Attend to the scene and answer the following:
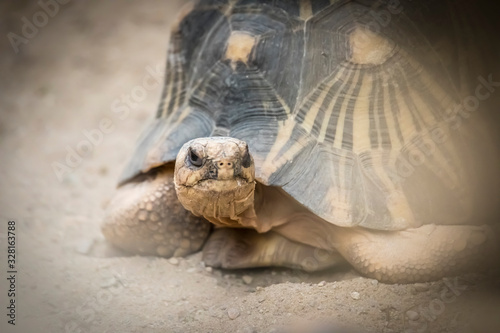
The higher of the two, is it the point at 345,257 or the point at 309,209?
the point at 309,209

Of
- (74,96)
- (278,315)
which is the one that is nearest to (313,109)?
(278,315)

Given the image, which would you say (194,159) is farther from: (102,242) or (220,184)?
(102,242)

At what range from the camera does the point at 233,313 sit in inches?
106

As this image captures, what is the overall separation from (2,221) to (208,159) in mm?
1924

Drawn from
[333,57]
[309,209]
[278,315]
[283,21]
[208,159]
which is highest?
[283,21]

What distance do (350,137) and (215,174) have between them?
2.76ft

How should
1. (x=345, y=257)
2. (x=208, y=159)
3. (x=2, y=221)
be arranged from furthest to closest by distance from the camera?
(x=2, y=221) < (x=345, y=257) < (x=208, y=159)

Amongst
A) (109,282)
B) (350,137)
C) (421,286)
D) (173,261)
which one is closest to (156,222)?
(173,261)

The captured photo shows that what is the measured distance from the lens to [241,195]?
2.67m

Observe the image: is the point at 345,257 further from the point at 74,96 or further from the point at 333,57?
the point at 74,96

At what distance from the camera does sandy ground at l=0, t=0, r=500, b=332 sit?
260 cm

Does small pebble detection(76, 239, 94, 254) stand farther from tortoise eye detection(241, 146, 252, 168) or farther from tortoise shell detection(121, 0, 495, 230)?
tortoise eye detection(241, 146, 252, 168)

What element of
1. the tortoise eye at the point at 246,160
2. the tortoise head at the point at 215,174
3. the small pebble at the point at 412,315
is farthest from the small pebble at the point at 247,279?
the small pebble at the point at 412,315

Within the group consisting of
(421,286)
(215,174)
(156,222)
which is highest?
(215,174)
